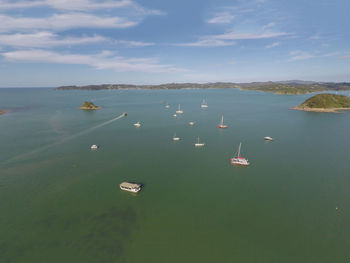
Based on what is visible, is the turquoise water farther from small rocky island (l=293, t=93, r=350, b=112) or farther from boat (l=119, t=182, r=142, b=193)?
small rocky island (l=293, t=93, r=350, b=112)

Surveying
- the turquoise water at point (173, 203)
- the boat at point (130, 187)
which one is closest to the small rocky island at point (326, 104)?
the turquoise water at point (173, 203)

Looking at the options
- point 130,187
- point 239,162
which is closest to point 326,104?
point 239,162

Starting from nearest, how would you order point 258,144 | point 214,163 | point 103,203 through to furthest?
point 103,203
point 214,163
point 258,144

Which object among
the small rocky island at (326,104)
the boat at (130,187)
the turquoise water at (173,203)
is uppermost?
the small rocky island at (326,104)

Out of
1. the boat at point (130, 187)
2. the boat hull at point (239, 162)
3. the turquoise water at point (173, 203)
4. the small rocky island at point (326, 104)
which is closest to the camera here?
the turquoise water at point (173, 203)

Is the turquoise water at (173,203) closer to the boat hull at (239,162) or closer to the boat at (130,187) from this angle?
the boat at (130,187)

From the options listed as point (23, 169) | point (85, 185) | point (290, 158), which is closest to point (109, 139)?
point (23, 169)

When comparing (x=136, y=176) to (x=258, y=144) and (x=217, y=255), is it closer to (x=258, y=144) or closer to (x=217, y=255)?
(x=217, y=255)

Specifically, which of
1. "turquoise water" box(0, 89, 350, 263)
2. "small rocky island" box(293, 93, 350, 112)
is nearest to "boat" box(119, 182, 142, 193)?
"turquoise water" box(0, 89, 350, 263)
